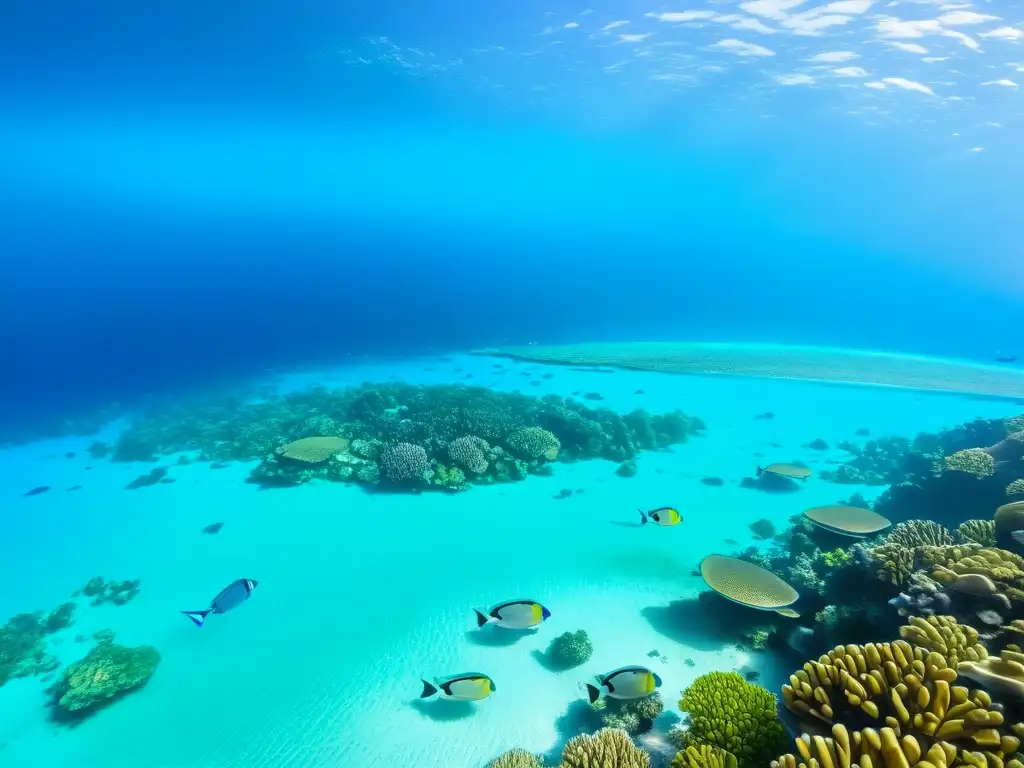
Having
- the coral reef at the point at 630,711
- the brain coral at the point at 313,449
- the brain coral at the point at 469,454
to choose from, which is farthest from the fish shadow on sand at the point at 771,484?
the brain coral at the point at 313,449

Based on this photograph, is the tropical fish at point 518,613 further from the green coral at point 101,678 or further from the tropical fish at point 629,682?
the green coral at point 101,678

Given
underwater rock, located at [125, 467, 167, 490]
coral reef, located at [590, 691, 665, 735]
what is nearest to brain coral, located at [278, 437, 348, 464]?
underwater rock, located at [125, 467, 167, 490]

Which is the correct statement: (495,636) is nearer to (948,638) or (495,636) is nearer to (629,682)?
(629,682)

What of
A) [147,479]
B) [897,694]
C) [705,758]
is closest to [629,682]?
[705,758]

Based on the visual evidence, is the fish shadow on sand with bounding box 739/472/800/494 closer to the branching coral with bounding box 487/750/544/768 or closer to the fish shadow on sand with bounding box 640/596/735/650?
the fish shadow on sand with bounding box 640/596/735/650

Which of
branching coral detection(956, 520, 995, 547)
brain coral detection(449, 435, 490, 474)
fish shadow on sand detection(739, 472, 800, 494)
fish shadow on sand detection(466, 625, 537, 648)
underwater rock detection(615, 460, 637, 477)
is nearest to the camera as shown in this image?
branching coral detection(956, 520, 995, 547)

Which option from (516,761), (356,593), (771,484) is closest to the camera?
(516,761)

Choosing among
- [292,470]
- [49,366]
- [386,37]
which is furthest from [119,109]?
[292,470]
